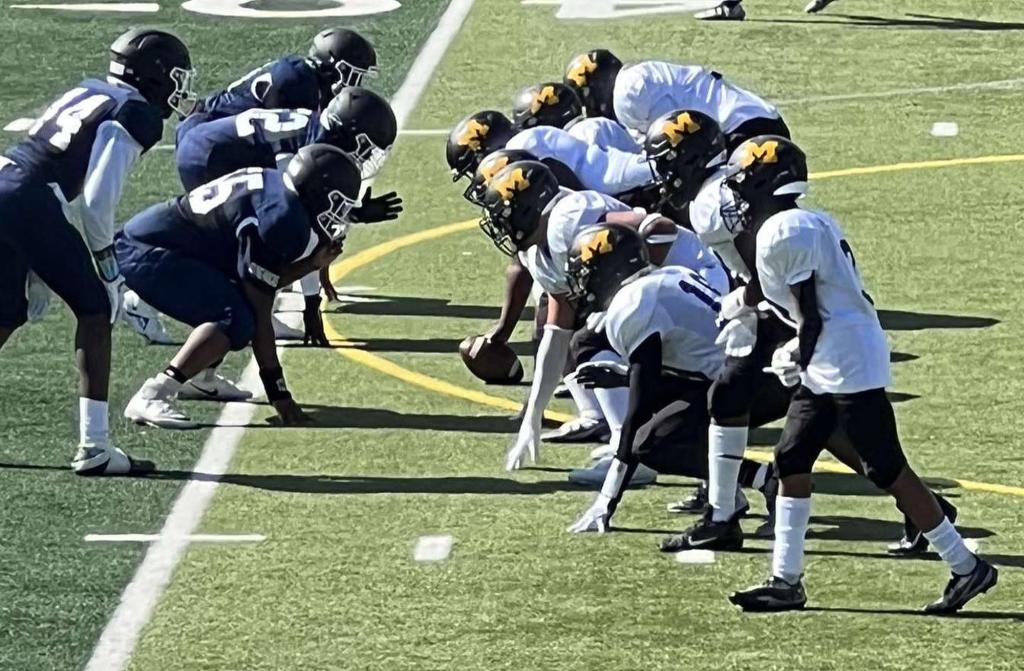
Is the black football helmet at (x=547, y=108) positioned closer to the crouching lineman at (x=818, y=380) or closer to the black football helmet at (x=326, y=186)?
the black football helmet at (x=326, y=186)

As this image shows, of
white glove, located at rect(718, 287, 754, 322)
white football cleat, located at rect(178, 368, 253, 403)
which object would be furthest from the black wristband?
white glove, located at rect(718, 287, 754, 322)

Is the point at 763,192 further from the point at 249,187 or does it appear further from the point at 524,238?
the point at 249,187

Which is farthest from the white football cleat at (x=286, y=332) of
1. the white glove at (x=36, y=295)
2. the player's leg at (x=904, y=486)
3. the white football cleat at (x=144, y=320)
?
the player's leg at (x=904, y=486)

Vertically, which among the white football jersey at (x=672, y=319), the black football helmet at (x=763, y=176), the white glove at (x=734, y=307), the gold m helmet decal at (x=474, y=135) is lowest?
the gold m helmet decal at (x=474, y=135)

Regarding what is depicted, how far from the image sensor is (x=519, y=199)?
32.9 ft

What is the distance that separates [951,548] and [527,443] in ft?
7.52

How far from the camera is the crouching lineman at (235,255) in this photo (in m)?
10.6

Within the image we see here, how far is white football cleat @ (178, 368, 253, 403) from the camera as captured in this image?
11328mm

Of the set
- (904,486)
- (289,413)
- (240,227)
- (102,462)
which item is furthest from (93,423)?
(904,486)

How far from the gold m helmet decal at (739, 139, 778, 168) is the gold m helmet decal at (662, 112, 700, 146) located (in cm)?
129

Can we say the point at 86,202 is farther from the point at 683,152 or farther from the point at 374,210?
the point at 683,152

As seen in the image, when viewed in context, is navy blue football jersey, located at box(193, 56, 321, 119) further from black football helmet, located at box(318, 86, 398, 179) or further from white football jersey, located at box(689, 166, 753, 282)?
white football jersey, located at box(689, 166, 753, 282)

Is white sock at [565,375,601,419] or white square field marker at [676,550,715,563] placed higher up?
white square field marker at [676,550,715,563]

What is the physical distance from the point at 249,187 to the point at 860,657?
4078mm
